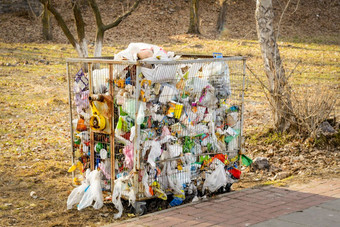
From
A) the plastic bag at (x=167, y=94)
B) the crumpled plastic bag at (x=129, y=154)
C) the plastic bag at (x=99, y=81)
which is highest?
the plastic bag at (x=99, y=81)

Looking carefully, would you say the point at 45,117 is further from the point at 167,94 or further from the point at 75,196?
the point at 167,94

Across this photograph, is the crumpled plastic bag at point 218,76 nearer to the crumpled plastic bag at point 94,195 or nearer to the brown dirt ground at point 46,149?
the brown dirt ground at point 46,149

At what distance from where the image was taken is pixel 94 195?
5.19m

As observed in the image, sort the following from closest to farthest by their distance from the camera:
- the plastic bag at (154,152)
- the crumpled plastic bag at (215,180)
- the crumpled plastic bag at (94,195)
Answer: the plastic bag at (154,152), the crumpled plastic bag at (94,195), the crumpled plastic bag at (215,180)

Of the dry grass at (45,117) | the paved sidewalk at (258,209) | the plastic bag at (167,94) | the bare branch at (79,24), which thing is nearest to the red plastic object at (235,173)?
the paved sidewalk at (258,209)

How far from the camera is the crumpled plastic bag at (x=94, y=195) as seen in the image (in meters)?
5.16

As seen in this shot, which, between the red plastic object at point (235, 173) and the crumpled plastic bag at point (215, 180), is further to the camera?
the red plastic object at point (235, 173)

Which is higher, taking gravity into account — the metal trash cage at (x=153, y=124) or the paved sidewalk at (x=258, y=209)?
the metal trash cage at (x=153, y=124)

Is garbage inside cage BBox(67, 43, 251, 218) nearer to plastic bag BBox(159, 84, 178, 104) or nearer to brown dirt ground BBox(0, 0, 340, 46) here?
plastic bag BBox(159, 84, 178, 104)

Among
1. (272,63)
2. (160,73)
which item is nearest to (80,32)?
(272,63)

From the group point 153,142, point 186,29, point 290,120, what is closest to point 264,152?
point 290,120

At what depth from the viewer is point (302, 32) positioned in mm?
26562

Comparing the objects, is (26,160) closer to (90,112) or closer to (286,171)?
(90,112)

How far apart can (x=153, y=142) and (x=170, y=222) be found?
3.12 feet
